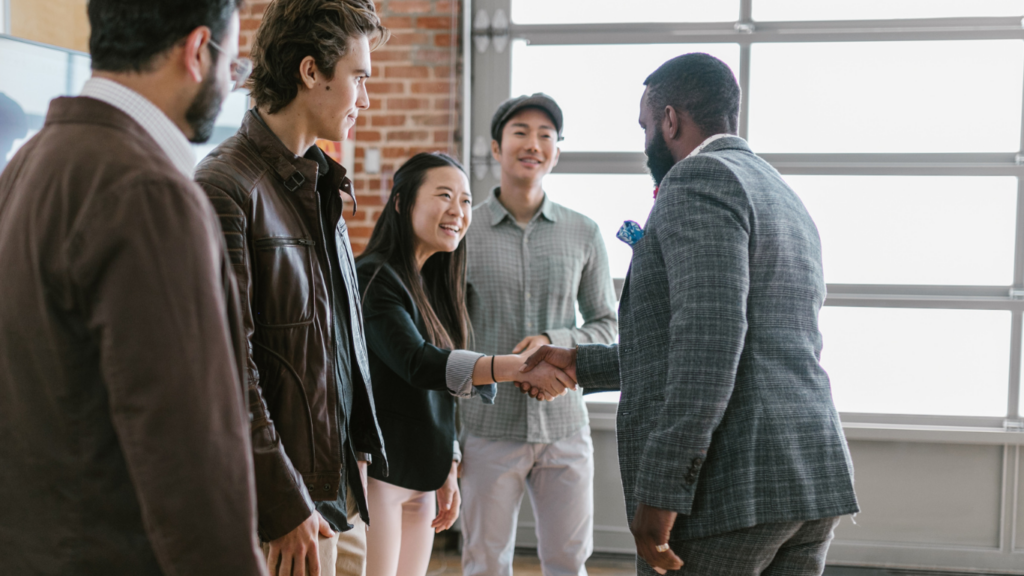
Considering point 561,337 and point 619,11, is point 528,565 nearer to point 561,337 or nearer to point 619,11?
point 561,337

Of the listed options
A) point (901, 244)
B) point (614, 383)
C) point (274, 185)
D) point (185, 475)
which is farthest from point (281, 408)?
point (901, 244)

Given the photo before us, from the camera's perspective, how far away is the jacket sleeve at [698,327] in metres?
1.41

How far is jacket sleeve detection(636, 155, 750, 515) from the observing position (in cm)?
141

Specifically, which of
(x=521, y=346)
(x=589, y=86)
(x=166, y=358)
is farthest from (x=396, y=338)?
(x=589, y=86)

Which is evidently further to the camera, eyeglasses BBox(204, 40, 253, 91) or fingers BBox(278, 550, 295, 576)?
fingers BBox(278, 550, 295, 576)

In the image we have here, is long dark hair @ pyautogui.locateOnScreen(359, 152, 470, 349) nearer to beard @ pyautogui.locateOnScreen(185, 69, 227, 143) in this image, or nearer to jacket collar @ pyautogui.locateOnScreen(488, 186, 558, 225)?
jacket collar @ pyautogui.locateOnScreen(488, 186, 558, 225)

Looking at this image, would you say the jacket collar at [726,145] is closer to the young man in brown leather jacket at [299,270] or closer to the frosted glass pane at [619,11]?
the young man in brown leather jacket at [299,270]

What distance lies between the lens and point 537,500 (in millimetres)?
2748

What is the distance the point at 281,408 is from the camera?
134cm

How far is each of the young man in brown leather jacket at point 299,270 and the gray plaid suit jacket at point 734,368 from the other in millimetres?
600

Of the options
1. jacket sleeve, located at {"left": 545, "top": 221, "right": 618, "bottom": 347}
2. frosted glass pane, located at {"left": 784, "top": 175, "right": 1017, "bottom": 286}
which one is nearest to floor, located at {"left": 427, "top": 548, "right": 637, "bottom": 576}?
jacket sleeve, located at {"left": 545, "top": 221, "right": 618, "bottom": 347}

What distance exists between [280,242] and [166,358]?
57 cm

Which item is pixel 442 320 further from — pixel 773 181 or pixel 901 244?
pixel 901 244

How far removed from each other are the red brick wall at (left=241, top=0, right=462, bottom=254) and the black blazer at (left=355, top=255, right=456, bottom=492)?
138 centimetres
